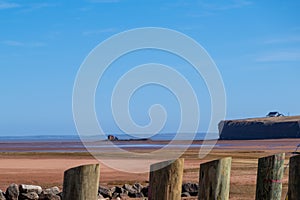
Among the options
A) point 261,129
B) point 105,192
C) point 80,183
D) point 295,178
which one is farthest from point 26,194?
point 261,129

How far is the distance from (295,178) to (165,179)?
3.73ft

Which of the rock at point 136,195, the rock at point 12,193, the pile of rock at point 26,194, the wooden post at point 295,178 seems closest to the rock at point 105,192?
the rock at point 136,195

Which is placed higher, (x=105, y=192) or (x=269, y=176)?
(x=105, y=192)

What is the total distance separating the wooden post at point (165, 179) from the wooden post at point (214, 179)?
0.77 feet

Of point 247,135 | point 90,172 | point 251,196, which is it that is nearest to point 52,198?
point 251,196

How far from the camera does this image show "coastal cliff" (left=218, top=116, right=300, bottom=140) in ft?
402

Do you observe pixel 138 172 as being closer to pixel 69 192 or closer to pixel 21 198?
pixel 21 198

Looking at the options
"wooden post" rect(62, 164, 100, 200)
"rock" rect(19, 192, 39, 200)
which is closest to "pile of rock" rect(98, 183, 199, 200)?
"rock" rect(19, 192, 39, 200)

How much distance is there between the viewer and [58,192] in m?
14.2

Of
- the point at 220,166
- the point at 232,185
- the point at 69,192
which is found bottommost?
the point at 69,192

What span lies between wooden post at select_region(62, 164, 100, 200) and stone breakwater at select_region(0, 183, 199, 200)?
8848 mm

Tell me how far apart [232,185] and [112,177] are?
5413mm

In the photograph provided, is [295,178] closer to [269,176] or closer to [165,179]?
[269,176]

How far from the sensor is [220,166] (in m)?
5.66
